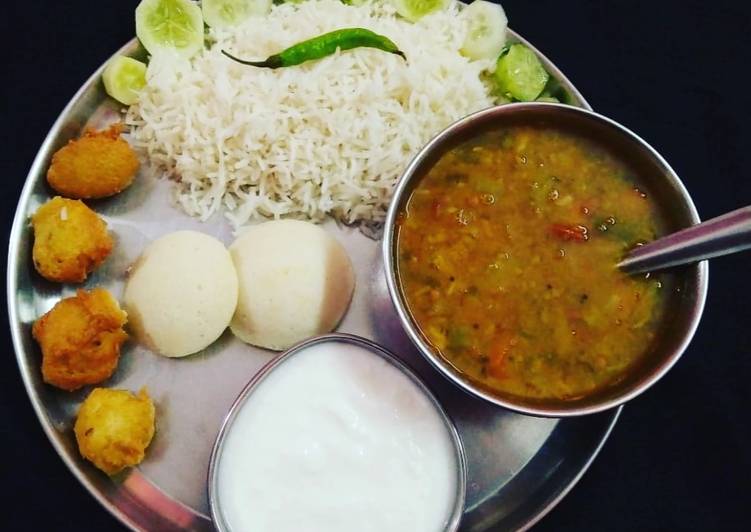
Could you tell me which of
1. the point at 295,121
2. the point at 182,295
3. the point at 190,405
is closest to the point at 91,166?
the point at 182,295

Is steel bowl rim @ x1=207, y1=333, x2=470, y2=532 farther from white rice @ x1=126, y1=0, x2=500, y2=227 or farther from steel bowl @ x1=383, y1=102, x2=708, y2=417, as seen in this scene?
white rice @ x1=126, y1=0, x2=500, y2=227

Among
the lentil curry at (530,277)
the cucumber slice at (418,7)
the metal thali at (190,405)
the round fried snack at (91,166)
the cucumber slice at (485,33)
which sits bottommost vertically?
the metal thali at (190,405)

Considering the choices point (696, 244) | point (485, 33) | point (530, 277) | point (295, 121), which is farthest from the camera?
point (485, 33)

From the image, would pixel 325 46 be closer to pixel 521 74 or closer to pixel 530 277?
pixel 521 74

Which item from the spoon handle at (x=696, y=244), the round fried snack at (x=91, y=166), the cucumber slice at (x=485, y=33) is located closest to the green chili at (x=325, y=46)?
the cucumber slice at (x=485, y=33)

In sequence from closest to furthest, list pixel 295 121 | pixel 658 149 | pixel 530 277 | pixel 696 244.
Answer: pixel 696 244, pixel 530 277, pixel 295 121, pixel 658 149

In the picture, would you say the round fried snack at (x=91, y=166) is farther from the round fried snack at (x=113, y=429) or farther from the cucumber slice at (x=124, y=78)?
the round fried snack at (x=113, y=429)
